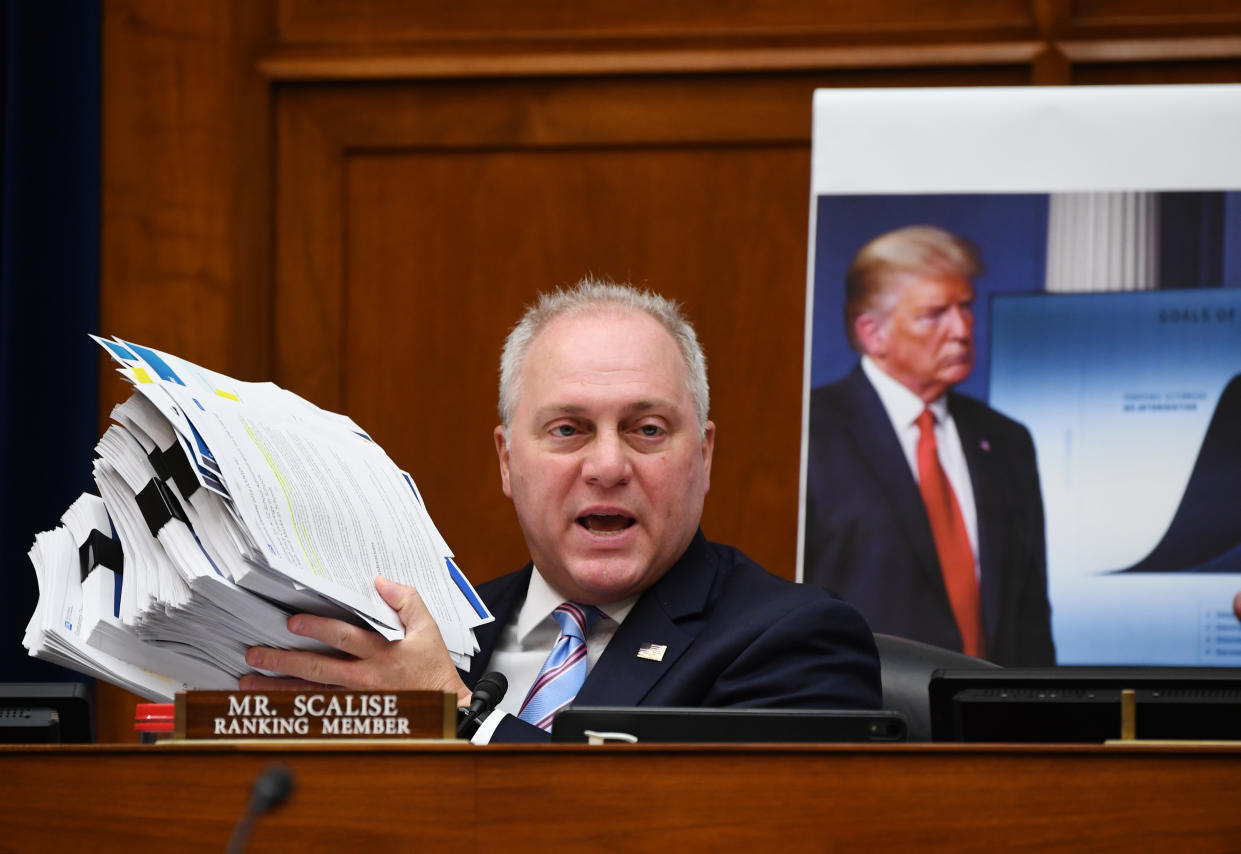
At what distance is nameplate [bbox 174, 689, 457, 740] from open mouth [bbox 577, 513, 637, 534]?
0.83m

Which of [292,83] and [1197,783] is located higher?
[292,83]

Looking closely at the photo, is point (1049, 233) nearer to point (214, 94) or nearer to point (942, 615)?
point (942, 615)

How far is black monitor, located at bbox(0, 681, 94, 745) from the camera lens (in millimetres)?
1325

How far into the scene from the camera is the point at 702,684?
1854 mm

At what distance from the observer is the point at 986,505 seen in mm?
2506

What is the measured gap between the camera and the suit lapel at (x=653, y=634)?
1871 mm

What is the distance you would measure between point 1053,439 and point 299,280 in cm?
181

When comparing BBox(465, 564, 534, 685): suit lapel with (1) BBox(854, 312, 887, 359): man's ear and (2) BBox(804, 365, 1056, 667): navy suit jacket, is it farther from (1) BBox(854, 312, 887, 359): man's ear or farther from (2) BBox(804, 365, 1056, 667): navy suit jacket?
(1) BBox(854, 312, 887, 359): man's ear

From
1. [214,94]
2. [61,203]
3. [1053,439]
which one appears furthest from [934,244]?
[61,203]

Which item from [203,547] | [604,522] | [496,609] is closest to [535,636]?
[496,609]

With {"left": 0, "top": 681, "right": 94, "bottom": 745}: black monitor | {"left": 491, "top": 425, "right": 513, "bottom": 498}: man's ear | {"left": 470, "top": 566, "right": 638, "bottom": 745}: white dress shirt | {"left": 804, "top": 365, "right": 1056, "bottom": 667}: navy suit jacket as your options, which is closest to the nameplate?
{"left": 0, "top": 681, "right": 94, "bottom": 745}: black monitor

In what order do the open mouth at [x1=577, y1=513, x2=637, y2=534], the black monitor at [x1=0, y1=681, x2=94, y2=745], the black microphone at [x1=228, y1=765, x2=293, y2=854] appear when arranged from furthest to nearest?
the open mouth at [x1=577, y1=513, x2=637, y2=534], the black monitor at [x1=0, y1=681, x2=94, y2=745], the black microphone at [x1=228, y1=765, x2=293, y2=854]

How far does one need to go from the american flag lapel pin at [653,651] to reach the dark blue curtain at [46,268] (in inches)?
74.4

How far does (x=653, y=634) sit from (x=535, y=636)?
213mm
